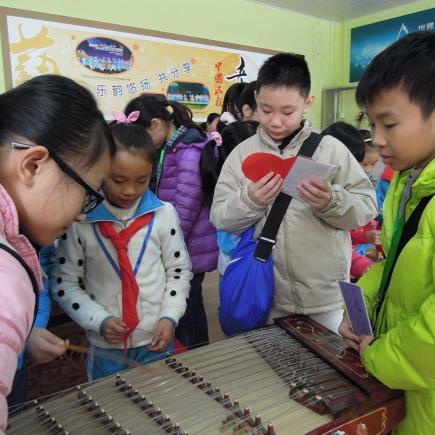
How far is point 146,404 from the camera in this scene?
2.94 ft

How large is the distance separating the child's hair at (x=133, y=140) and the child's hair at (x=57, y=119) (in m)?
0.58

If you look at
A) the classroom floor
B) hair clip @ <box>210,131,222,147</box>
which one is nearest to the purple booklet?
hair clip @ <box>210,131,222,147</box>

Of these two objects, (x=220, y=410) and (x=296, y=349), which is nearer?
(x=220, y=410)

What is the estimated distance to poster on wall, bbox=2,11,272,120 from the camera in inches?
153

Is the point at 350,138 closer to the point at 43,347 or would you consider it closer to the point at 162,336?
the point at 162,336

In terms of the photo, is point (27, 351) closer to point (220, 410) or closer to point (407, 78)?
point (220, 410)

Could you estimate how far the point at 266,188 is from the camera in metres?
1.37

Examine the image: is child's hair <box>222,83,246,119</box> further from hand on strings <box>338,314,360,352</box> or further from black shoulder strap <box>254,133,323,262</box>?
hand on strings <box>338,314,360,352</box>

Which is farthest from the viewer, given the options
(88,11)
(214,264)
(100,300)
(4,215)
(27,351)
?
(88,11)

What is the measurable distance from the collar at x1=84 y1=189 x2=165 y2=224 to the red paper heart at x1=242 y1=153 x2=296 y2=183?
1.10 ft

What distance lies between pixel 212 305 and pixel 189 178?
1.55m

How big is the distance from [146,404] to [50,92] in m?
0.66

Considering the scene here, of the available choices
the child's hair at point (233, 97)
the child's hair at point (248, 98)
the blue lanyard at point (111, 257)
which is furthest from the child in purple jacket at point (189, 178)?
the blue lanyard at point (111, 257)

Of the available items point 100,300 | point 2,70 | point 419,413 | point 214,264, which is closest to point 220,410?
point 419,413
